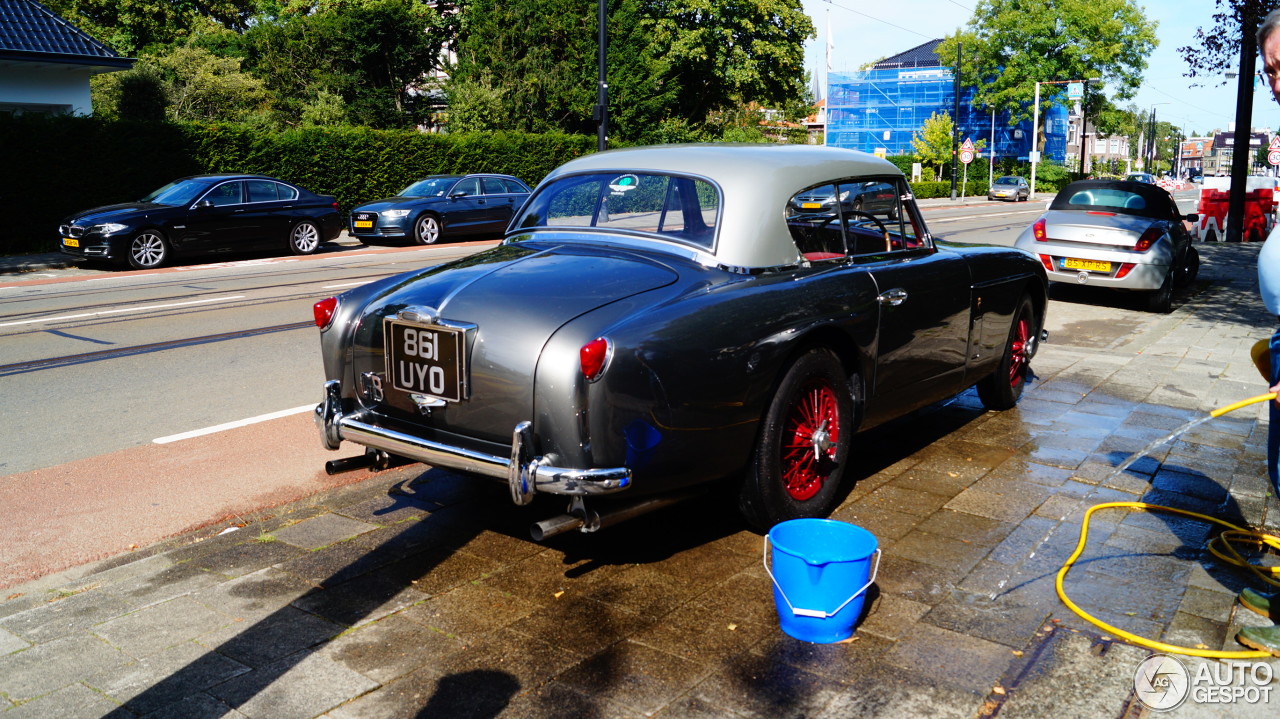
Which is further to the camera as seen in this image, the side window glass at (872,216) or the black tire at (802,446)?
the side window glass at (872,216)

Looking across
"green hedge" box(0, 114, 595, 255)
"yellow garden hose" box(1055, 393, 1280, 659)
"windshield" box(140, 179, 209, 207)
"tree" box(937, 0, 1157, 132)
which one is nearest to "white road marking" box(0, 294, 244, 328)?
"windshield" box(140, 179, 209, 207)

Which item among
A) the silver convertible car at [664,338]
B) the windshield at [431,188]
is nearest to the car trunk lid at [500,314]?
the silver convertible car at [664,338]

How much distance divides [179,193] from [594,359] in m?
16.6

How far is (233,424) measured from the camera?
6336 millimetres

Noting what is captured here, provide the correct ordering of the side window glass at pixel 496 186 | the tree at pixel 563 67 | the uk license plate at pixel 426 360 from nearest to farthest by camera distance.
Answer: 1. the uk license plate at pixel 426 360
2. the side window glass at pixel 496 186
3. the tree at pixel 563 67

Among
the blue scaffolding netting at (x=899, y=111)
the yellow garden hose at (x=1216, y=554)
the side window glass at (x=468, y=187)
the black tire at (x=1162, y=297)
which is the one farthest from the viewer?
the blue scaffolding netting at (x=899, y=111)

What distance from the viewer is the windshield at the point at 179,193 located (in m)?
17.3

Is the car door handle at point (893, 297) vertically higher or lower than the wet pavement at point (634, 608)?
higher

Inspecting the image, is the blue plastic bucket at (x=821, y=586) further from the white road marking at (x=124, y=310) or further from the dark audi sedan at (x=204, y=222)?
the dark audi sedan at (x=204, y=222)

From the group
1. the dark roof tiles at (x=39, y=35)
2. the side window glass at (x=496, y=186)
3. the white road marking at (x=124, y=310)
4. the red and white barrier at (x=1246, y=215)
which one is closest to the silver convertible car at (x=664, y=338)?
the white road marking at (x=124, y=310)

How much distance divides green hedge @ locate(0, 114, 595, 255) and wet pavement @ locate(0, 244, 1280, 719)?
1782cm

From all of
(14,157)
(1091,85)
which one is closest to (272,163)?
(14,157)

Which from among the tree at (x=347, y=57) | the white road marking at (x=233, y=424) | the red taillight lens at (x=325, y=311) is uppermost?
the tree at (x=347, y=57)

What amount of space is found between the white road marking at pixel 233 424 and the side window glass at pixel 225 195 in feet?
40.7
